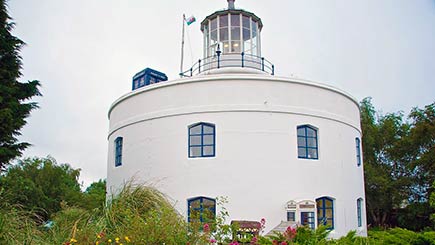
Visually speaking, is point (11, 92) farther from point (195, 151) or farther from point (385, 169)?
point (385, 169)

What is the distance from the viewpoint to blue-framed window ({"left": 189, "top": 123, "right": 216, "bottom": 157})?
46.1 ft

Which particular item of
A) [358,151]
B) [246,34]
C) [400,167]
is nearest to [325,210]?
[358,151]

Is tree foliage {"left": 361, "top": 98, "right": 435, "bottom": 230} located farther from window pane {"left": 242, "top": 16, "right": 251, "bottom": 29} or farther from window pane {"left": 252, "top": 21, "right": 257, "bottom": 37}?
window pane {"left": 242, "top": 16, "right": 251, "bottom": 29}

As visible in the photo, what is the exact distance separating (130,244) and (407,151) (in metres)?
20.0

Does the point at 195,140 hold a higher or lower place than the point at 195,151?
higher

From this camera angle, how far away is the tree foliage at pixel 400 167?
862 inches

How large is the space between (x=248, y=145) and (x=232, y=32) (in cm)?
544

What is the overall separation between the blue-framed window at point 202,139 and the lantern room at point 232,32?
4.08 meters

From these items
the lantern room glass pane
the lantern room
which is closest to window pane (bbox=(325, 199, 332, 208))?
the lantern room

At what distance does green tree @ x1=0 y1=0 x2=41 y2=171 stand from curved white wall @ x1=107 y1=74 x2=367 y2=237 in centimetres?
372

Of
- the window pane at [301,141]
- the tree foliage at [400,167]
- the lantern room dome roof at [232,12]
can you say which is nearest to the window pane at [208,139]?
the window pane at [301,141]

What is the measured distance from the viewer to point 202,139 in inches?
558

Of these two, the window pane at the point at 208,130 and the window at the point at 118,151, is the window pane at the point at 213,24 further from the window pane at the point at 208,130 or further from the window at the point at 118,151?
the window at the point at 118,151

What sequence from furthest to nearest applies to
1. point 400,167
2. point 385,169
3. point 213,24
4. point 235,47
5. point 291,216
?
point 385,169 → point 400,167 → point 213,24 → point 235,47 → point 291,216
